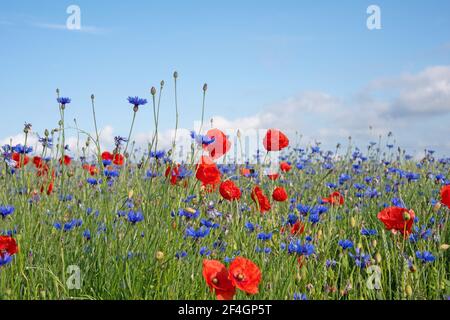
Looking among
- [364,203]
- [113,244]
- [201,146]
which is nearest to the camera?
[113,244]

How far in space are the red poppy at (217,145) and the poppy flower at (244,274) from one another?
4.13 ft

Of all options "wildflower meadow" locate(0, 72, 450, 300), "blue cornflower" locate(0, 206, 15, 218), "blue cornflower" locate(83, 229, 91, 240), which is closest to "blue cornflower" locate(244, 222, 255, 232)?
"wildflower meadow" locate(0, 72, 450, 300)

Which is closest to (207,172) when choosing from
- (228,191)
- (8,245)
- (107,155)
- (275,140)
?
(228,191)

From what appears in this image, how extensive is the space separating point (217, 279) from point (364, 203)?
3206 mm

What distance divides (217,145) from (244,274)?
4.50ft

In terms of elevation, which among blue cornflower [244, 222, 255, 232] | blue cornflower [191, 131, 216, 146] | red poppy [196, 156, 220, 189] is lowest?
blue cornflower [244, 222, 255, 232]

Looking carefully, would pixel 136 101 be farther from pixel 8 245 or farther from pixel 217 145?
A: pixel 8 245

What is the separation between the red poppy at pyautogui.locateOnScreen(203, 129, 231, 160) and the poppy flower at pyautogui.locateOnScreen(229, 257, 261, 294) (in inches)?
49.6

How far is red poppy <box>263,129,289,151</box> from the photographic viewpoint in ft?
12.2

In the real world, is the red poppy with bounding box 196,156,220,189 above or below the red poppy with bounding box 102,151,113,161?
below

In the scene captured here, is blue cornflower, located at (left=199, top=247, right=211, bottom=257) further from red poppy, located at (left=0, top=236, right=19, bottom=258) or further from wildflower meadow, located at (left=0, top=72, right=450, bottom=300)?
red poppy, located at (left=0, top=236, right=19, bottom=258)
